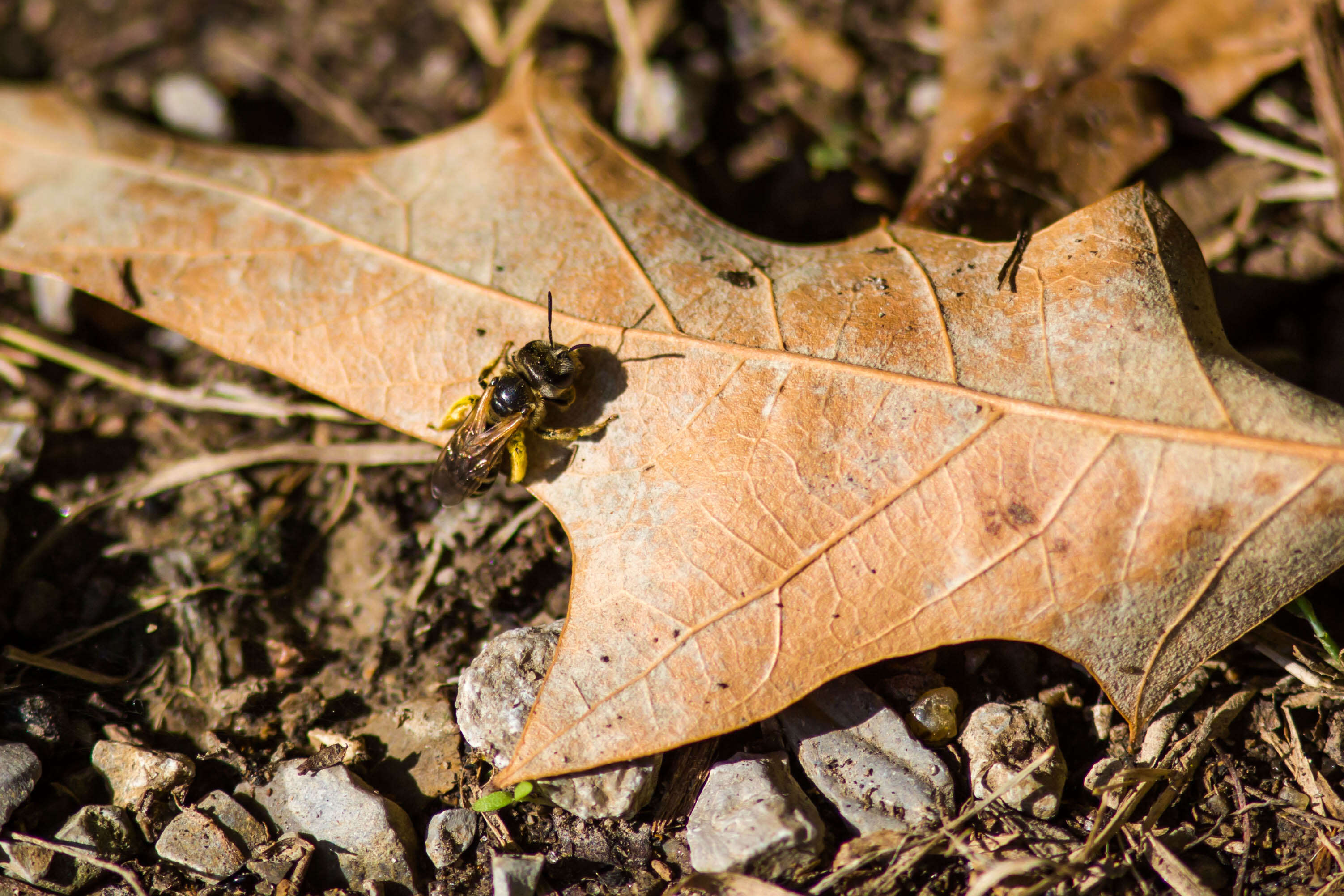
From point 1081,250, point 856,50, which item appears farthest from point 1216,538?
point 856,50

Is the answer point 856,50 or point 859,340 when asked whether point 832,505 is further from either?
point 856,50

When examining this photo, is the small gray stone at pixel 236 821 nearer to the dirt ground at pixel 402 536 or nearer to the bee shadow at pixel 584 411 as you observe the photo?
the dirt ground at pixel 402 536

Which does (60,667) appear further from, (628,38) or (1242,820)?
(1242,820)

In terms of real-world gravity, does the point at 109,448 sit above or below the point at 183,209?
below

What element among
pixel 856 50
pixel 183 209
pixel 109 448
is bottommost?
pixel 109 448

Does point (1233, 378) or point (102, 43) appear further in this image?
point (102, 43)

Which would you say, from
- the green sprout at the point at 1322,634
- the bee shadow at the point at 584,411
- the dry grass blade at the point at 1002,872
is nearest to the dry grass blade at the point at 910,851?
the dry grass blade at the point at 1002,872
